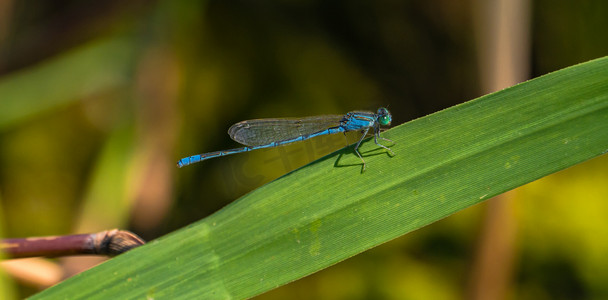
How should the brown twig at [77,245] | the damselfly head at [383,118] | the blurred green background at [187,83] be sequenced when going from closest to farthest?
the brown twig at [77,245] → the damselfly head at [383,118] → the blurred green background at [187,83]

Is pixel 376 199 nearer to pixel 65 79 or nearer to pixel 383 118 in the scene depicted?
pixel 383 118

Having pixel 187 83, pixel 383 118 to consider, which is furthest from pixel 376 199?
pixel 187 83

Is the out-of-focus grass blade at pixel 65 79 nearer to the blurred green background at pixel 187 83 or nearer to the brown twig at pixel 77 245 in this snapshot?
the blurred green background at pixel 187 83

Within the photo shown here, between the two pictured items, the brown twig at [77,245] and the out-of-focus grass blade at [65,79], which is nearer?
the brown twig at [77,245]

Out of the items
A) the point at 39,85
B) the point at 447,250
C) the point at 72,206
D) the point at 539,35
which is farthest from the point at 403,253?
the point at 39,85

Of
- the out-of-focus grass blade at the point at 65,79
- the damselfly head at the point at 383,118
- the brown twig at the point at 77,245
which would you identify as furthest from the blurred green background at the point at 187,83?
the brown twig at the point at 77,245

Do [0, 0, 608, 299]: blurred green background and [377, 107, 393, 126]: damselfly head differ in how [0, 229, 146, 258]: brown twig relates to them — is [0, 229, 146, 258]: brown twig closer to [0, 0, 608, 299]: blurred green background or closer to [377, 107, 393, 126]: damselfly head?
[0, 0, 608, 299]: blurred green background
